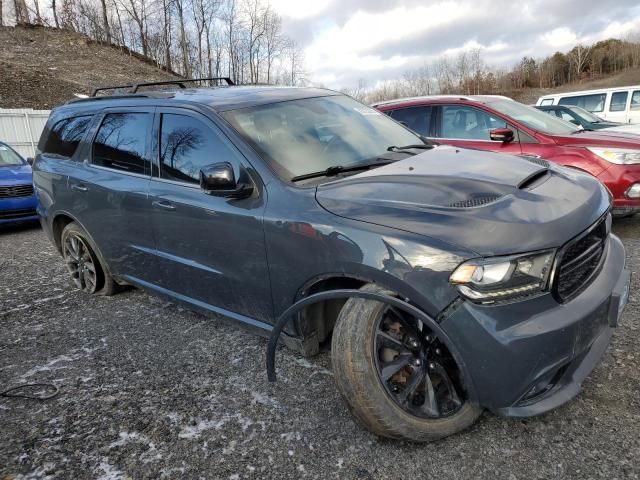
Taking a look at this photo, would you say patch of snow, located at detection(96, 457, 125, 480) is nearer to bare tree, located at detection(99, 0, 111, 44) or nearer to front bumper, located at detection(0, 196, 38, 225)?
front bumper, located at detection(0, 196, 38, 225)

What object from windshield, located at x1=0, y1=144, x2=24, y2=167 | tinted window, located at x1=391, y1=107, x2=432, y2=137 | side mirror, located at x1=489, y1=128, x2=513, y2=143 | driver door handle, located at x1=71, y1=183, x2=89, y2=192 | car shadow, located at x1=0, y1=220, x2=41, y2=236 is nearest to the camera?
driver door handle, located at x1=71, y1=183, x2=89, y2=192

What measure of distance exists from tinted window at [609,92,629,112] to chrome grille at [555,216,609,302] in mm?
12667

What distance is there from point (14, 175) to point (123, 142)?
5.46 m

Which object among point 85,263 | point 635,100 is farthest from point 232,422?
point 635,100

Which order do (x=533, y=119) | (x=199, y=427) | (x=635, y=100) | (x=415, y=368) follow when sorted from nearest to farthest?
(x=415, y=368) < (x=199, y=427) < (x=533, y=119) < (x=635, y=100)

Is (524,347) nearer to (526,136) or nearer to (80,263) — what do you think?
(80,263)

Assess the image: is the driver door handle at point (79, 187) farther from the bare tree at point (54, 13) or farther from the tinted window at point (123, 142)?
the bare tree at point (54, 13)

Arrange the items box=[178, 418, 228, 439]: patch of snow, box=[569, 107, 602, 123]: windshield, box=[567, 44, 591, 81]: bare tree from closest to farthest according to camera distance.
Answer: box=[178, 418, 228, 439]: patch of snow < box=[569, 107, 602, 123]: windshield < box=[567, 44, 591, 81]: bare tree

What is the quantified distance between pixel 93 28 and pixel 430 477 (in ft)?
147

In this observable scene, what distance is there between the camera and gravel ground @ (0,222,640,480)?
205cm

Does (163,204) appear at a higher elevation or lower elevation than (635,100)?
lower

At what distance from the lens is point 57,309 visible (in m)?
4.12

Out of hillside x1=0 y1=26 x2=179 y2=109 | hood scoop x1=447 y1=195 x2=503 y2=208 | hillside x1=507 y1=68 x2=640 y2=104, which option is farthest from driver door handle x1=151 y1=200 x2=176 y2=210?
hillside x1=507 y1=68 x2=640 y2=104

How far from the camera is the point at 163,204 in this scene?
3049 mm
